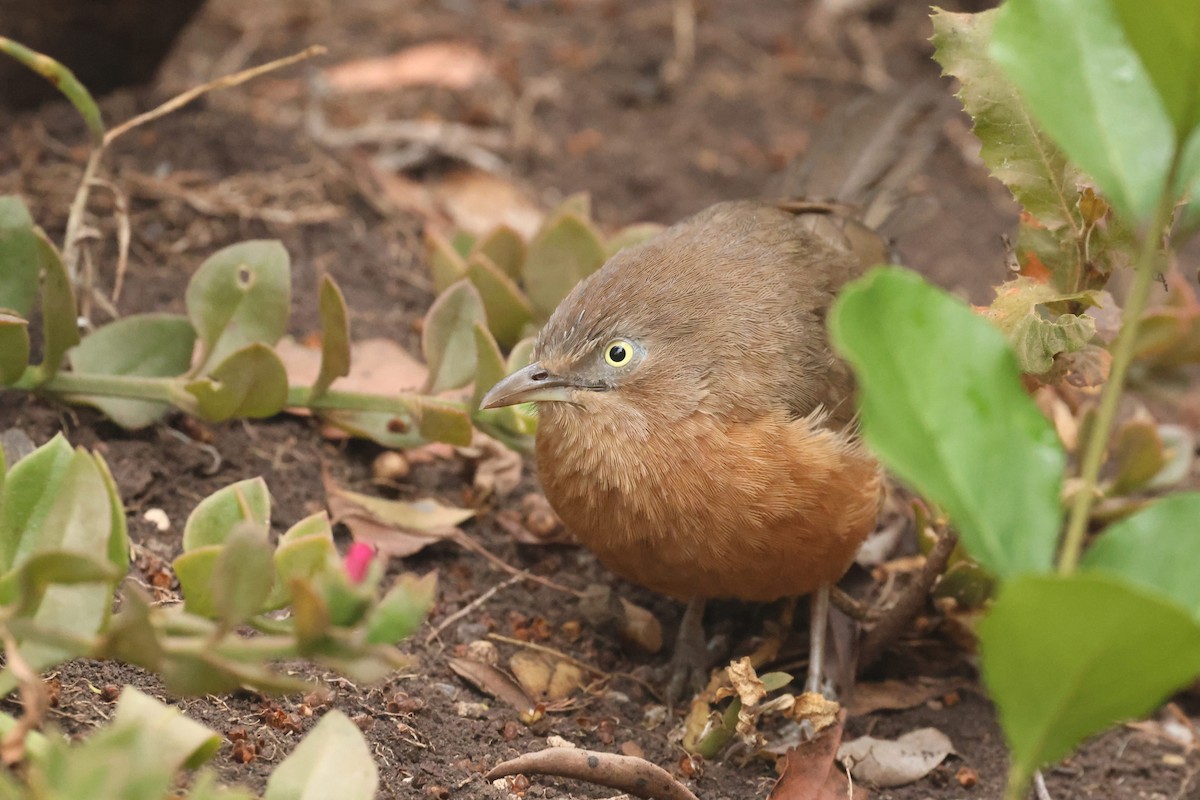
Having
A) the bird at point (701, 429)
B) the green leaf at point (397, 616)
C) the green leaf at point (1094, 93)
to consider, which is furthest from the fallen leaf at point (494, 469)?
the green leaf at point (1094, 93)

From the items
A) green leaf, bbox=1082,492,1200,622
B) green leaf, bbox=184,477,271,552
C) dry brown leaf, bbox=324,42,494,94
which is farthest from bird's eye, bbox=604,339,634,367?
dry brown leaf, bbox=324,42,494,94

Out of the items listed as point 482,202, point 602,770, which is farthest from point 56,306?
point 482,202

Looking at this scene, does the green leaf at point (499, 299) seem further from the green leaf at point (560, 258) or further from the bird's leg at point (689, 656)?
the bird's leg at point (689, 656)

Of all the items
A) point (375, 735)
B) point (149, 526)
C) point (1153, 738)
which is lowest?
point (1153, 738)

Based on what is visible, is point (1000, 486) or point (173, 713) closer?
point (1000, 486)

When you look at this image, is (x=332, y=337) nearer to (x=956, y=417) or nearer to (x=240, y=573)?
(x=240, y=573)

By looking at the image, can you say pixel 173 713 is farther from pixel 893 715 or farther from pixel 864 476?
pixel 893 715

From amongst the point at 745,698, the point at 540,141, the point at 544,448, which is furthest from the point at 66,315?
the point at 540,141
